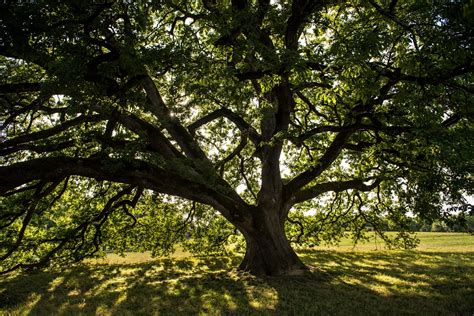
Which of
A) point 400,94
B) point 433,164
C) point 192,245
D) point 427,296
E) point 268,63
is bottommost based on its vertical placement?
point 427,296

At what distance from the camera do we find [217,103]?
42.2 feet

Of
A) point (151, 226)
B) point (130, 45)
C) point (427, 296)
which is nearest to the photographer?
point (130, 45)

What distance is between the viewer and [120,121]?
12.8 meters

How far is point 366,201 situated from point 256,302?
12.7 m

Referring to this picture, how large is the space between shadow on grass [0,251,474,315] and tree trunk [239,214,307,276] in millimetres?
721

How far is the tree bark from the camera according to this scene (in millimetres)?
14336

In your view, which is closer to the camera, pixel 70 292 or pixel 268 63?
pixel 268 63

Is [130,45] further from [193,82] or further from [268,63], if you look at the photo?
[268,63]

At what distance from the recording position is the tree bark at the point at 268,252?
47.0 ft

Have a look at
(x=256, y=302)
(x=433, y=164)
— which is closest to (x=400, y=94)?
(x=433, y=164)

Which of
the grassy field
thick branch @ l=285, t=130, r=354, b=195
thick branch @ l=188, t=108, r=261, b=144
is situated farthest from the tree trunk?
thick branch @ l=188, t=108, r=261, b=144

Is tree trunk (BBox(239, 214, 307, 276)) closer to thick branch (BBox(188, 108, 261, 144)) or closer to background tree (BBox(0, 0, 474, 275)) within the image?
background tree (BBox(0, 0, 474, 275))

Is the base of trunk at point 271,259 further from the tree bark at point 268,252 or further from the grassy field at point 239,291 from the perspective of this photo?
the grassy field at point 239,291

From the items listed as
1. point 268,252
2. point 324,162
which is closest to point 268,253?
point 268,252
